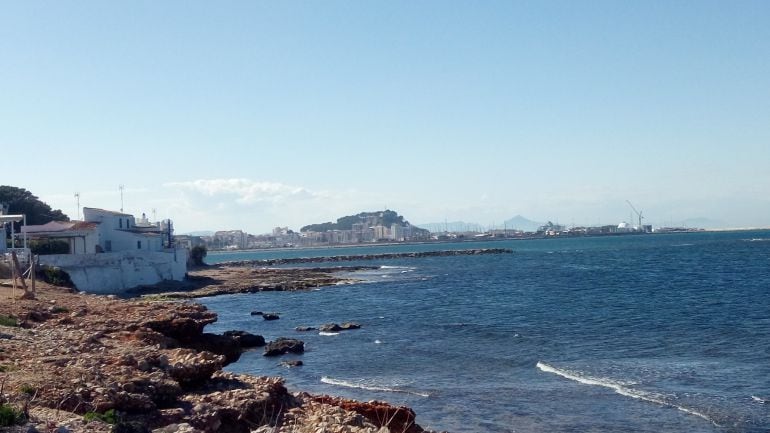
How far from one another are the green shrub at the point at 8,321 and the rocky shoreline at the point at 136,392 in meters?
0.04

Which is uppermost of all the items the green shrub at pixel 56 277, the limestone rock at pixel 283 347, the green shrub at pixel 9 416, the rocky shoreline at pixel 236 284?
the green shrub at pixel 56 277

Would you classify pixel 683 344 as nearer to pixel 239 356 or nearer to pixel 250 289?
pixel 239 356

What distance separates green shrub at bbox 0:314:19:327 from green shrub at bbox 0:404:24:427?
11454 millimetres

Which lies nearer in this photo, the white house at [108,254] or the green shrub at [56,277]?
the green shrub at [56,277]

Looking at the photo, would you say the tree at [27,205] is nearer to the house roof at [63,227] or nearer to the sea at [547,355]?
the house roof at [63,227]

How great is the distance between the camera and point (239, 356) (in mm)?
31297

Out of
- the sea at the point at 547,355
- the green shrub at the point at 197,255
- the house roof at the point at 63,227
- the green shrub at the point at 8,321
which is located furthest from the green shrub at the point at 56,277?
the green shrub at the point at 197,255

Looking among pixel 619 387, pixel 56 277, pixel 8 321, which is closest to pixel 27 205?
pixel 56 277

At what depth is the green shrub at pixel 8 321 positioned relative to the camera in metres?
21.9

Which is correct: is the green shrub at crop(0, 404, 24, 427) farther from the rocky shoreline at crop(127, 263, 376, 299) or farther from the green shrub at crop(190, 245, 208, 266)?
the green shrub at crop(190, 245, 208, 266)

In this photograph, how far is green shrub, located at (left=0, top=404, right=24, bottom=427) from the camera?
36.5ft

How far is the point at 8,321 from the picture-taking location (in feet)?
72.7

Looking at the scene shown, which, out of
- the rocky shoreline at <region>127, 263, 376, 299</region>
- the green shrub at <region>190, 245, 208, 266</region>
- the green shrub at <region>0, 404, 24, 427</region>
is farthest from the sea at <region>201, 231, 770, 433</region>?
the green shrub at <region>190, 245, 208, 266</region>

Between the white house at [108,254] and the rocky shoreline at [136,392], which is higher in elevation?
the white house at [108,254]
